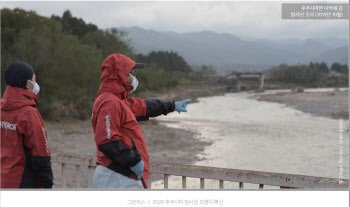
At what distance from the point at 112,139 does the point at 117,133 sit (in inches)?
1.6

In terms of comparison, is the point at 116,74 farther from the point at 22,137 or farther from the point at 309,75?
the point at 309,75

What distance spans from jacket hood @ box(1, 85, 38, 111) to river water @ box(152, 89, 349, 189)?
731 centimetres

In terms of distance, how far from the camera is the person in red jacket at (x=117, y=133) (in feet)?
6.44

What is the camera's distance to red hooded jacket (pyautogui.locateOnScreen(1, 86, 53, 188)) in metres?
2.13

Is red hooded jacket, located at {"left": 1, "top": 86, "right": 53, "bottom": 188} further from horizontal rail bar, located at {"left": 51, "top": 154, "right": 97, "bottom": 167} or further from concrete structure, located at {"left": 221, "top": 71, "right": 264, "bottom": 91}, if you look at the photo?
concrete structure, located at {"left": 221, "top": 71, "right": 264, "bottom": 91}

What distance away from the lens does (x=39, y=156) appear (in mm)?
2141

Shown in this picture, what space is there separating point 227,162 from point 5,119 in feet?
39.6

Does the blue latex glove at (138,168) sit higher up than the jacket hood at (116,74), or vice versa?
the jacket hood at (116,74)

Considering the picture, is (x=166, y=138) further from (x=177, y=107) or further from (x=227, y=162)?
(x=177, y=107)

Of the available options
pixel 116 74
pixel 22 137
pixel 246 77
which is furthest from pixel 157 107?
pixel 246 77

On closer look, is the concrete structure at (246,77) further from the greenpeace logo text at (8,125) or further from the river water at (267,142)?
the greenpeace logo text at (8,125)

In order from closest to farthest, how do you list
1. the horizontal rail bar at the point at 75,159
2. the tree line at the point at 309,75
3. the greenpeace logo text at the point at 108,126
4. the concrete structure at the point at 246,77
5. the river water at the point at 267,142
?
the greenpeace logo text at the point at 108,126 → the horizontal rail bar at the point at 75,159 → the river water at the point at 267,142 → the tree line at the point at 309,75 → the concrete structure at the point at 246,77

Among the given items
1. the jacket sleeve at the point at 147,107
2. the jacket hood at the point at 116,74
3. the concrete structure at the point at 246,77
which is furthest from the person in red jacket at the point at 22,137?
the concrete structure at the point at 246,77
